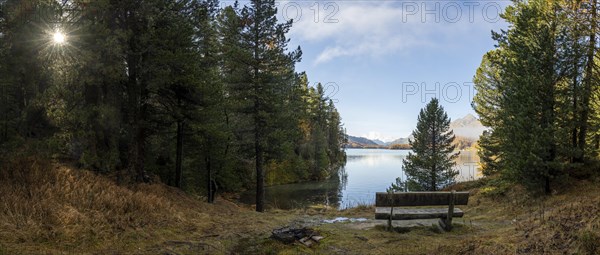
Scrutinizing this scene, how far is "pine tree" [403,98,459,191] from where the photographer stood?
27.7m

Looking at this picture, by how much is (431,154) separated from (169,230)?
2459 cm

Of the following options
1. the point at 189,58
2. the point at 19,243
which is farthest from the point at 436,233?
Result: the point at 189,58

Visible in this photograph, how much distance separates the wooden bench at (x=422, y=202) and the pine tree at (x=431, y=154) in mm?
18530

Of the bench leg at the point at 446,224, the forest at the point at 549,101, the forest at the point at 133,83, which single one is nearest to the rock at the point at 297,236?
the bench leg at the point at 446,224

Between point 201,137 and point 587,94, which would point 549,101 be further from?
point 201,137

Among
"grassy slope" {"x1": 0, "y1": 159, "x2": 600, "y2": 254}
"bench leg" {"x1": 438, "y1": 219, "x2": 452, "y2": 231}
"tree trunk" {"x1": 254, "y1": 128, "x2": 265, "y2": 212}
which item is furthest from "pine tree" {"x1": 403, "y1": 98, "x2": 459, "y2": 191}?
"bench leg" {"x1": 438, "y1": 219, "x2": 452, "y2": 231}

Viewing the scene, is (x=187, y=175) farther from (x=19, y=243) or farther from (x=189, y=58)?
(x=19, y=243)

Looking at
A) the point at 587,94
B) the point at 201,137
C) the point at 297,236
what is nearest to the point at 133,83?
the point at 201,137

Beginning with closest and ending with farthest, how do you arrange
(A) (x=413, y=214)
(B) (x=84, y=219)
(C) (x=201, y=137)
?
(B) (x=84, y=219), (A) (x=413, y=214), (C) (x=201, y=137)

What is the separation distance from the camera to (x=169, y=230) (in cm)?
872

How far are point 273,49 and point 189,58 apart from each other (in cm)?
757

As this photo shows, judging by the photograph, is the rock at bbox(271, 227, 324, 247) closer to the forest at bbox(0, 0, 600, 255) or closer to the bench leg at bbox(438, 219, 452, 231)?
the forest at bbox(0, 0, 600, 255)

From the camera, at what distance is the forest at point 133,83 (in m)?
11.0

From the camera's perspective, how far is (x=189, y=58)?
46.1 feet
